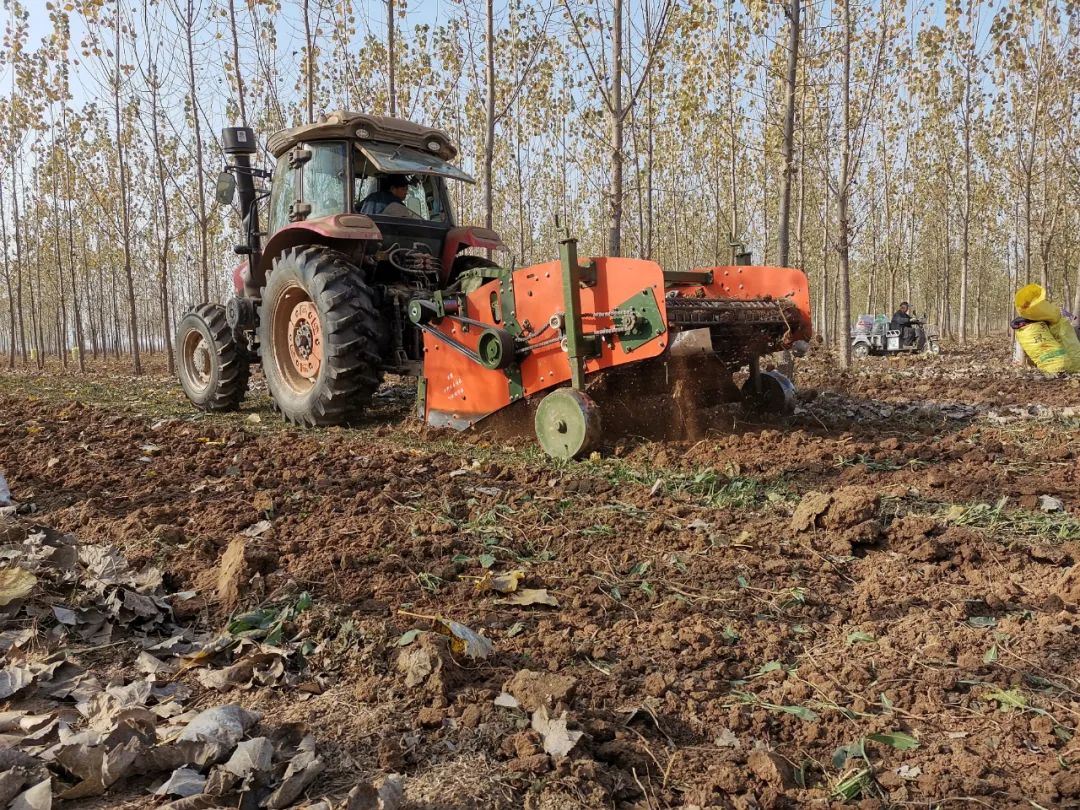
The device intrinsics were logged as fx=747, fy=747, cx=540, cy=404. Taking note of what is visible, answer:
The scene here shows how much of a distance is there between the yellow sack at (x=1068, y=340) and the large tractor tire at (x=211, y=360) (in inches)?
393

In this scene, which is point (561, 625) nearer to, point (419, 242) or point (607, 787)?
point (607, 787)

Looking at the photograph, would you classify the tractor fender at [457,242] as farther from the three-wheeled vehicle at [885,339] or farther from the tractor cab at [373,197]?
the three-wheeled vehicle at [885,339]

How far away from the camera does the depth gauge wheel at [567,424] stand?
475 cm

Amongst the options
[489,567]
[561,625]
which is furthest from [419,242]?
[561,625]

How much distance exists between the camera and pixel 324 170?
6.42m

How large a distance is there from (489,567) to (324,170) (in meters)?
4.60

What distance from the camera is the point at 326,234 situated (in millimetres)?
5785

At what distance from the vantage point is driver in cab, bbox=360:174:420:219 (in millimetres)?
6508

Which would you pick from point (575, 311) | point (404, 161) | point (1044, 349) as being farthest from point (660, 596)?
point (1044, 349)

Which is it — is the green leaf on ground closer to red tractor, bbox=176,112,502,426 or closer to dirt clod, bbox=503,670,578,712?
dirt clod, bbox=503,670,578,712

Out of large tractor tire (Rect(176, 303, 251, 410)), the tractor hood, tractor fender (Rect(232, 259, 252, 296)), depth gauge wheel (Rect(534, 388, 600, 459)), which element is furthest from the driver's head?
depth gauge wheel (Rect(534, 388, 600, 459))

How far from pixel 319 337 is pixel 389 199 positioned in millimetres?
1378

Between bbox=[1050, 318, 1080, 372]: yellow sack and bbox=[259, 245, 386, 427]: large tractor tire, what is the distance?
8.80 metres

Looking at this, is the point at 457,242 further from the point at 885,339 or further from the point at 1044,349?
the point at 885,339
